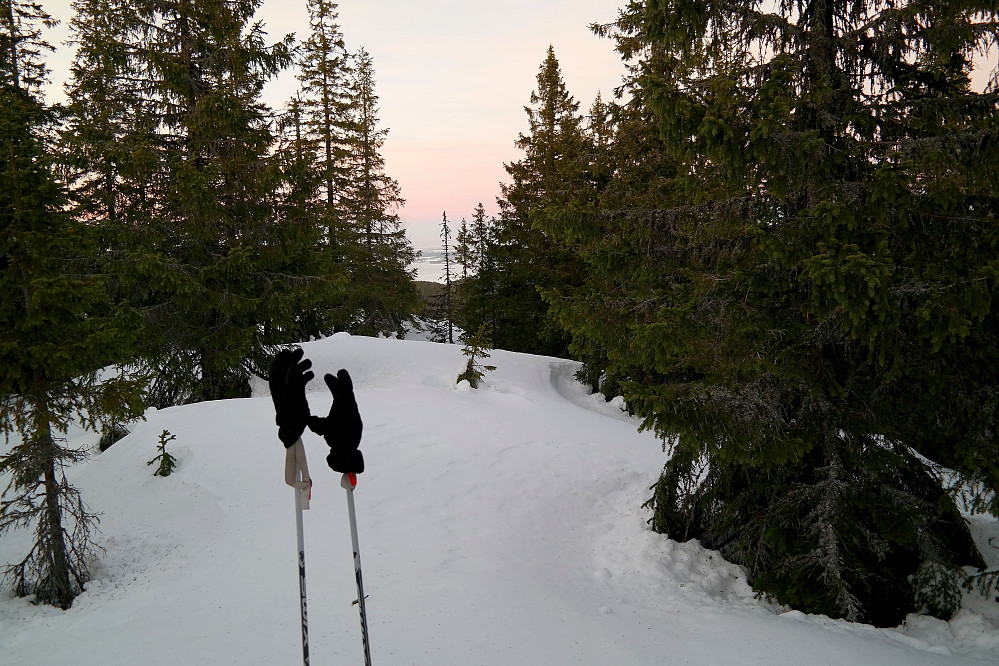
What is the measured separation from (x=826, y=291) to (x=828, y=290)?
2cm

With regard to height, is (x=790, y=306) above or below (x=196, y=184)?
below

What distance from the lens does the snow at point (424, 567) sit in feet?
18.7

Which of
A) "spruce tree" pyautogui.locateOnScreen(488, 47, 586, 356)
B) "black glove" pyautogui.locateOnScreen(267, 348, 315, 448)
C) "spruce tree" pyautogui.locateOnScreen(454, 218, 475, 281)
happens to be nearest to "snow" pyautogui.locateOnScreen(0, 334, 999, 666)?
"black glove" pyautogui.locateOnScreen(267, 348, 315, 448)

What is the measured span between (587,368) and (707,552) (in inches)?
473

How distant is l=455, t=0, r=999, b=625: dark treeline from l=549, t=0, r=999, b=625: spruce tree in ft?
0.08

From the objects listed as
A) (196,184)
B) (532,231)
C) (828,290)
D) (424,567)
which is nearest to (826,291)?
(828,290)

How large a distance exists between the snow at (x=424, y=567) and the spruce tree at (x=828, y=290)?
2.32ft

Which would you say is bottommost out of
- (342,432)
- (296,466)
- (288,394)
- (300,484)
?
(300,484)

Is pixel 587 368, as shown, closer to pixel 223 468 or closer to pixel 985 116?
pixel 223 468

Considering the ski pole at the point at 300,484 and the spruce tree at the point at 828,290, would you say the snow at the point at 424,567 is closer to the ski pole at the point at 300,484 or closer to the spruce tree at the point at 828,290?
the spruce tree at the point at 828,290

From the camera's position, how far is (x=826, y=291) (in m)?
5.05

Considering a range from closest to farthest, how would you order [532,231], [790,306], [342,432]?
1. [342,432]
2. [790,306]
3. [532,231]

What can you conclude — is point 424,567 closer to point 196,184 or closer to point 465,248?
point 196,184

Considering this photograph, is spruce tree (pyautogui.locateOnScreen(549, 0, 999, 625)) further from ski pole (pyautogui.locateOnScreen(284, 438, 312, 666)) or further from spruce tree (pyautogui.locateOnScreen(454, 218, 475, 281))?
spruce tree (pyautogui.locateOnScreen(454, 218, 475, 281))
